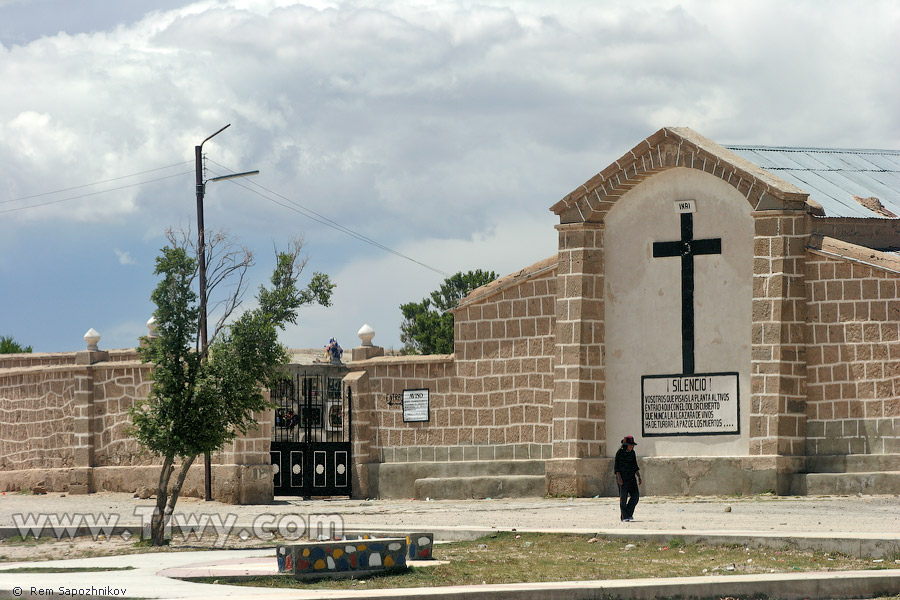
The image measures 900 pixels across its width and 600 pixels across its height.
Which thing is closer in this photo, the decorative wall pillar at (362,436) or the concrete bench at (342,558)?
the concrete bench at (342,558)

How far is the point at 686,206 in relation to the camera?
2183 centimetres

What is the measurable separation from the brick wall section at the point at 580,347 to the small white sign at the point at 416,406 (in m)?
2.63

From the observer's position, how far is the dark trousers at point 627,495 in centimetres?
1725

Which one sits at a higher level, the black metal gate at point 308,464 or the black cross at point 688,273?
the black cross at point 688,273

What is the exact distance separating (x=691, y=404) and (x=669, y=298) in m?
1.92

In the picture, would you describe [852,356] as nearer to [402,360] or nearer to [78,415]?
[402,360]

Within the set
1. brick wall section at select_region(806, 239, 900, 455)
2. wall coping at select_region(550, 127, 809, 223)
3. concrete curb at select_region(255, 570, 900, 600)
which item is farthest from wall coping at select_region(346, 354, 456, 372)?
concrete curb at select_region(255, 570, 900, 600)

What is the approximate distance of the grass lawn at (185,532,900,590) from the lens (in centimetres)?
1205

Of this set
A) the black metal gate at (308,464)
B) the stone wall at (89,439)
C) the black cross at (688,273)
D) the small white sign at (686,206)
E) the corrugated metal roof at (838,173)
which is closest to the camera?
the black cross at (688,273)

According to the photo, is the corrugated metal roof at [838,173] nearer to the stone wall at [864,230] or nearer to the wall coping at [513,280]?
the stone wall at [864,230]

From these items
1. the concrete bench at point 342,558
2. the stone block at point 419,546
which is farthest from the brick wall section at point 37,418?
the concrete bench at point 342,558

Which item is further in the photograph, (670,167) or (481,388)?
(481,388)

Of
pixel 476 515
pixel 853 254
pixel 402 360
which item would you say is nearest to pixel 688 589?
pixel 476 515

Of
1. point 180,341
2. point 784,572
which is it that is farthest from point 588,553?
point 180,341
